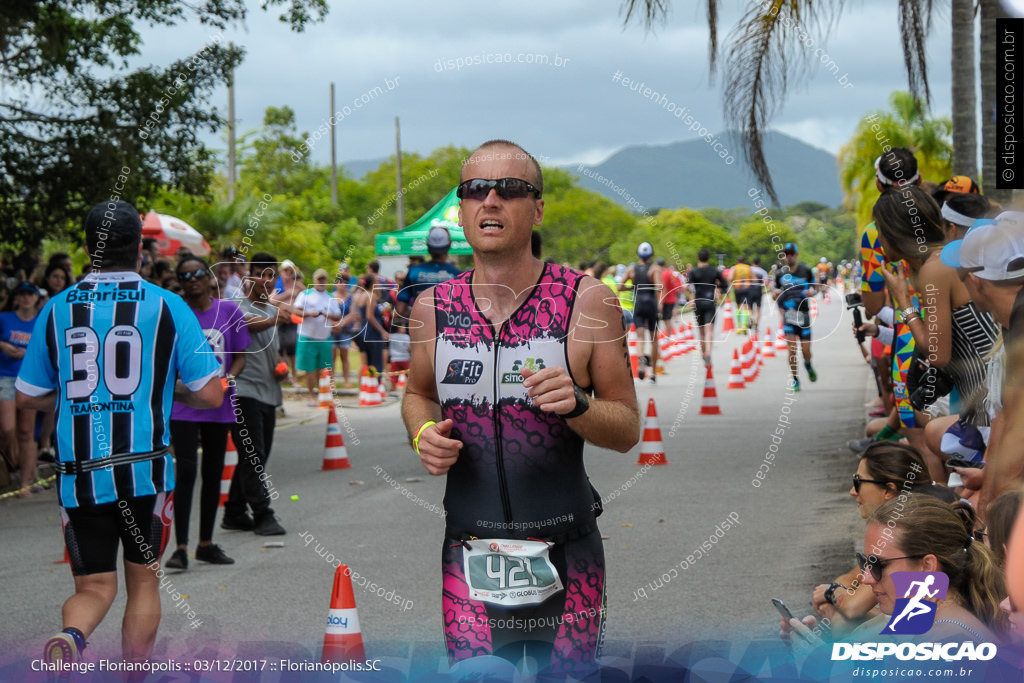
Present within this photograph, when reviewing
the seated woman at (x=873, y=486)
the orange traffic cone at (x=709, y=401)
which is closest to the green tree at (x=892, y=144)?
the orange traffic cone at (x=709, y=401)

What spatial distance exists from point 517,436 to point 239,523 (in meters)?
6.01

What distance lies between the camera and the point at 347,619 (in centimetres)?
433

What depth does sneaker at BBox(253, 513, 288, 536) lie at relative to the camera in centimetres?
848

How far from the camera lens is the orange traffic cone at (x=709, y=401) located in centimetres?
1502

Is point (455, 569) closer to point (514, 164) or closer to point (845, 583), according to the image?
point (514, 164)

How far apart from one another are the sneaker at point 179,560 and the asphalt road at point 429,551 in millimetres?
67

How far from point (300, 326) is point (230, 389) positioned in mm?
9798

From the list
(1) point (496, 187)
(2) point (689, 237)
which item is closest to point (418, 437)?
(1) point (496, 187)

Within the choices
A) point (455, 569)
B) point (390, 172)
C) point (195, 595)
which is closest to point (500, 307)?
point (455, 569)

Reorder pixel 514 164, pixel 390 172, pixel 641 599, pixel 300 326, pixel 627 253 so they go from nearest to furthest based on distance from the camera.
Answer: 1. pixel 514 164
2. pixel 641 599
3. pixel 300 326
4. pixel 627 253
5. pixel 390 172

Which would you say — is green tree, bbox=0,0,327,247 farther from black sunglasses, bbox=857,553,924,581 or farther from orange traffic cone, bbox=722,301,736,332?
orange traffic cone, bbox=722,301,736,332

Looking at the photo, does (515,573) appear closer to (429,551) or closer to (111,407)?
(111,407)

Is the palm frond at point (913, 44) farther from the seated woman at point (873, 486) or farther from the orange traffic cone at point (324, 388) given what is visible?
the orange traffic cone at point (324, 388)

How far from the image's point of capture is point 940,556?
11.0 ft
